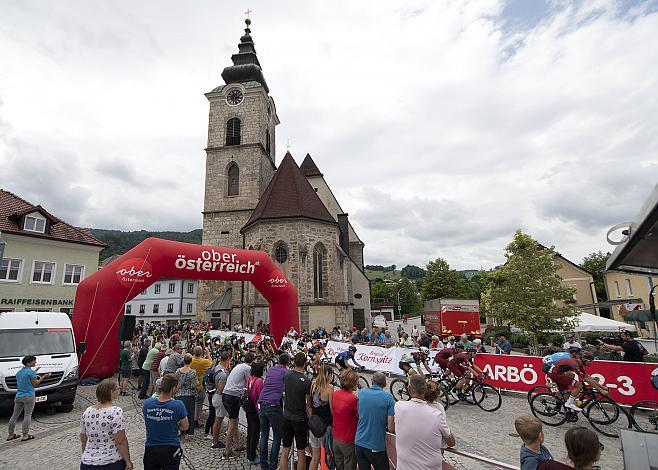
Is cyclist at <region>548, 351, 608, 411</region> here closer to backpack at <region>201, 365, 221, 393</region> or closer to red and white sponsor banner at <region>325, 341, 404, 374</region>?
red and white sponsor banner at <region>325, 341, 404, 374</region>

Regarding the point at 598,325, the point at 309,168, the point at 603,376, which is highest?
the point at 309,168

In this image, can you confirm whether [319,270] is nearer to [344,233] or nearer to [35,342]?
[344,233]

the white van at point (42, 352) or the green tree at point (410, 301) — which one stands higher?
the green tree at point (410, 301)

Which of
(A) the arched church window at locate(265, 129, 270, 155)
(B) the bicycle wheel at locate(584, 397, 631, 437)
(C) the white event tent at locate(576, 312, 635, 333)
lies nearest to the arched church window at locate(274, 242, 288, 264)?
(A) the arched church window at locate(265, 129, 270, 155)

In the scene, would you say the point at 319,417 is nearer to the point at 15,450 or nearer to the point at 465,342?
the point at 15,450

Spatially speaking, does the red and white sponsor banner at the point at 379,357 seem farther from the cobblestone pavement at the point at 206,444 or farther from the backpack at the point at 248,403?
the backpack at the point at 248,403

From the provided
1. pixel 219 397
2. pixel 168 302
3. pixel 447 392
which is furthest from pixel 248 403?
pixel 168 302

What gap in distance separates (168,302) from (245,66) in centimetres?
3022

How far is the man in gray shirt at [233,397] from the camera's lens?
6.02 meters

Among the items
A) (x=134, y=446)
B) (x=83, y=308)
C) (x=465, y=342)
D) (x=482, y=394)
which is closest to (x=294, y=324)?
(x=465, y=342)

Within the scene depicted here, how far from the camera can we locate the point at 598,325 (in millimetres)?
18188

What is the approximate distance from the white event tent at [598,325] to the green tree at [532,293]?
46 cm

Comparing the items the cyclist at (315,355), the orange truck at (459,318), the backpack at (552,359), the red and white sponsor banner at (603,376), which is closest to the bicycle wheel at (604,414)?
the backpack at (552,359)

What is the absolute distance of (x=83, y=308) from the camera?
1126cm
